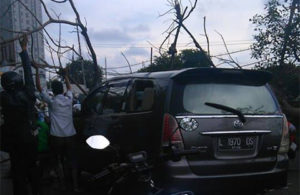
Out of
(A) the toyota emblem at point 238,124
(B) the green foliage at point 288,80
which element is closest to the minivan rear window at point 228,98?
(A) the toyota emblem at point 238,124

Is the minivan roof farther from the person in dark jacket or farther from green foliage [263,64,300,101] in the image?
green foliage [263,64,300,101]

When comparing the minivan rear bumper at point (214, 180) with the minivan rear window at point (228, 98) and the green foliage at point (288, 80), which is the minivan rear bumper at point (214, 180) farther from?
the green foliage at point (288, 80)

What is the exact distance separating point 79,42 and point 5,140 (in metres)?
3.35

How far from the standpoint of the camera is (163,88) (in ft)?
13.3

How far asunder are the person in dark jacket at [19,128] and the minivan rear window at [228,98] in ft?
6.61

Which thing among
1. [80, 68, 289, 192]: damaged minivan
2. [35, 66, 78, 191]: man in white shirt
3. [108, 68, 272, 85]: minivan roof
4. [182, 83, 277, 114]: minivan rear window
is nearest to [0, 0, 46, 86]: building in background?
[35, 66, 78, 191]: man in white shirt

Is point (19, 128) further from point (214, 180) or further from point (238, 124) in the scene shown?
point (238, 124)

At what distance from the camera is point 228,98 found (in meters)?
4.12

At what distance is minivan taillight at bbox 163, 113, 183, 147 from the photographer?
12.3 feet

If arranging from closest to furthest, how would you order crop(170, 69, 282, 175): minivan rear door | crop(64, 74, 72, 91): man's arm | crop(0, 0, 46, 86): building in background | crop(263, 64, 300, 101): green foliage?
crop(170, 69, 282, 175): minivan rear door, crop(64, 74, 72, 91): man's arm, crop(0, 0, 46, 86): building in background, crop(263, 64, 300, 101): green foliage

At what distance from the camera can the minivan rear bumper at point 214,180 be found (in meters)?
3.70

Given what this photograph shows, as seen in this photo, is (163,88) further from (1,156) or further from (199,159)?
(1,156)

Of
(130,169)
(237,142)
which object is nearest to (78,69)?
(237,142)

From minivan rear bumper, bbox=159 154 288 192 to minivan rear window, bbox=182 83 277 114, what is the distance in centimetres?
58
